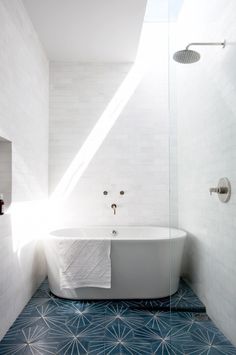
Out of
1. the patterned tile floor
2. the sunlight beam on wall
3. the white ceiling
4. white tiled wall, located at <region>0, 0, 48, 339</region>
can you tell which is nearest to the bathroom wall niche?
white tiled wall, located at <region>0, 0, 48, 339</region>

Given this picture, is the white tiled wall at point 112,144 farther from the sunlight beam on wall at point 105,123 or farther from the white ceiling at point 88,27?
the white ceiling at point 88,27

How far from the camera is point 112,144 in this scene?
12.4ft

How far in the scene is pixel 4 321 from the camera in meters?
2.20

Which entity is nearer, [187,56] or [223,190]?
[223,190]

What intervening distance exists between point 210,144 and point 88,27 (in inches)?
81.0

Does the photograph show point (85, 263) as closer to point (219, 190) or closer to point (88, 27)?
point (219, 190)

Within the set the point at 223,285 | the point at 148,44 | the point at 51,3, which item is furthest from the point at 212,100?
the point at 148,44

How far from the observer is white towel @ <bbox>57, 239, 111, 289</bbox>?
2730mm

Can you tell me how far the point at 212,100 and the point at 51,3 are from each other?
1906mm

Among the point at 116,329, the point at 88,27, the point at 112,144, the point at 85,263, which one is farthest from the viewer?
the point at 112,144

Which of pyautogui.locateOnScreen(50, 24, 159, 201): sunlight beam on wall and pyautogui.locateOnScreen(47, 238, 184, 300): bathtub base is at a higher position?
pyautogui.locateOnScreen(50, 24, 159, 201): sunlight beam on wall

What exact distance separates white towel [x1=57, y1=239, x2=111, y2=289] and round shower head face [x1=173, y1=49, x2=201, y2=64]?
6.01ft

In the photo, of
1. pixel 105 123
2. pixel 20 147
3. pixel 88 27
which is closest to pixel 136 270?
pixel 20 147

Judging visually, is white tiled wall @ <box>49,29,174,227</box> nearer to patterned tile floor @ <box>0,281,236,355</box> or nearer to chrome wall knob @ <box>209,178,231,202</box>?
patterned tile floor @ <box>0,281,236,355</box>
